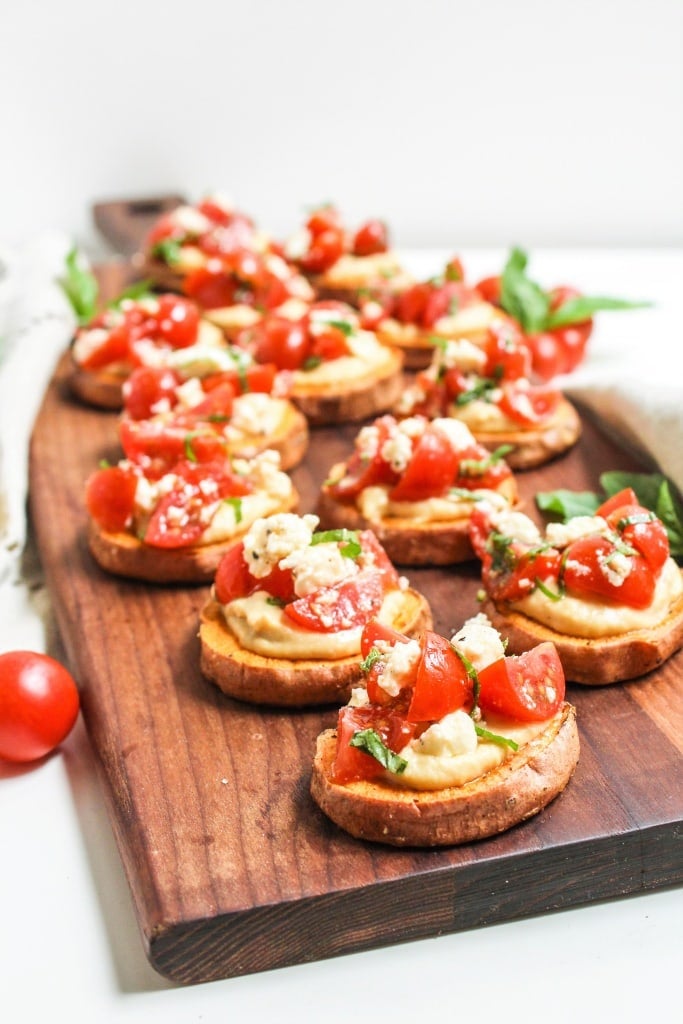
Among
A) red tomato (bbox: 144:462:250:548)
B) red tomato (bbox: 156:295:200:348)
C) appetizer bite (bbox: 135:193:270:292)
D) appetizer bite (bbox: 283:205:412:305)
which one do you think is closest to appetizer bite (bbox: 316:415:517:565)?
red tomato (bbox: 144:462:250:548)

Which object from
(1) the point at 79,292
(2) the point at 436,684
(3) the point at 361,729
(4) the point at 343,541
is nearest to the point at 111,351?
(1) the point at 79,292

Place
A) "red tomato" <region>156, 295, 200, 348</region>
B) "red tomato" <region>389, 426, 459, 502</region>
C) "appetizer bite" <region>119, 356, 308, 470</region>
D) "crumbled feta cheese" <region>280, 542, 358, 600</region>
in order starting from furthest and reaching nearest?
"red tomato" <region>156, 295, 200, 348</region>, "appetizer bite" <region>119, 356, 308, 470</region>, "red tomato" <region>389, 426, 459, 502</region>, "crumbled feta cheese" <region>280, 542, 358, 600</region>

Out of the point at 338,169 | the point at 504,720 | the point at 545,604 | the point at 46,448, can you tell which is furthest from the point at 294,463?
the point at 338,169

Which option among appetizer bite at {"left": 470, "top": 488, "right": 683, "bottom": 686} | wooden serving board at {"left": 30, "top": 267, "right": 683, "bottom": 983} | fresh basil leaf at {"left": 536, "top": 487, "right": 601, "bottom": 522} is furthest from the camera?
fresh basil leaf at {"left": 536, "top": 487, "right": 601, "bottom": 522}

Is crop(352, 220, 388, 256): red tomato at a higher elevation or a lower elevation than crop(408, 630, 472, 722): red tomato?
lower

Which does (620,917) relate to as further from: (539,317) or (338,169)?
(338,169)

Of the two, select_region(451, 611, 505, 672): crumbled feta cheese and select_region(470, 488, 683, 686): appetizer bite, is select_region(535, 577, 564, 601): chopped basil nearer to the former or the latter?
select_region(470, 488, 683, 686): appetizer bite

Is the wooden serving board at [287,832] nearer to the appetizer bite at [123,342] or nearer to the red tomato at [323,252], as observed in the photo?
the appetizer bite at [123,342]

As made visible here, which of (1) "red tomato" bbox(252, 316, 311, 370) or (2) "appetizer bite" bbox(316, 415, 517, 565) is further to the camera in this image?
(1) "red tomato" bbox(252, 316, 311, 370)

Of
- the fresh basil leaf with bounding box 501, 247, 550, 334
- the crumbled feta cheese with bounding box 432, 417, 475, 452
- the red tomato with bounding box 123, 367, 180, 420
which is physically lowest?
the red tomato with bounding box 123, 367, 180, 420
